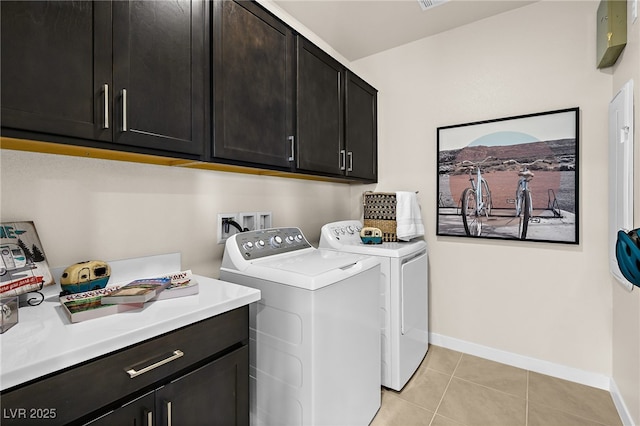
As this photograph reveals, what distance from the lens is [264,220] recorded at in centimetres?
210

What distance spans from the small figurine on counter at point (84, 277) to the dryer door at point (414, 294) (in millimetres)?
1600

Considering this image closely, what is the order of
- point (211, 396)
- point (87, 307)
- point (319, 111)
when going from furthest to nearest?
point (319, 111) < point (211, 396) < point (87, 307)

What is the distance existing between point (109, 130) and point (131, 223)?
531 millimetres

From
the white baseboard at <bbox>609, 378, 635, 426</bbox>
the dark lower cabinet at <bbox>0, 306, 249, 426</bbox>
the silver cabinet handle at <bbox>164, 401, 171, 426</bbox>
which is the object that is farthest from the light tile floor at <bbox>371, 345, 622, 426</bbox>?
the silver cabinet handle at <bbox>164, 401, 171, 426</bbox>

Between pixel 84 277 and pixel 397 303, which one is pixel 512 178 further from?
pixel 84 277

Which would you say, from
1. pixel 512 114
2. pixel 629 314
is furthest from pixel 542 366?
pixel 512 114

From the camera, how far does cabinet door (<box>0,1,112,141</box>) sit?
83 centimetres

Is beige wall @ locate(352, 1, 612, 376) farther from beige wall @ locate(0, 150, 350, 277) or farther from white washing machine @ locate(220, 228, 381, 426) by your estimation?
beige wall @ locate(0, 150, 350, 277)

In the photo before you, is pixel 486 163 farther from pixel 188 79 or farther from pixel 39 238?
pixel 39 238

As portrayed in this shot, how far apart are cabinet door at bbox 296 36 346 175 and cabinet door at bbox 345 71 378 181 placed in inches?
5.1

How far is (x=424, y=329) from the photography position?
2.39 m

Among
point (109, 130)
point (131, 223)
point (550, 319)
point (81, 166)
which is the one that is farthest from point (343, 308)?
point (550, 319)

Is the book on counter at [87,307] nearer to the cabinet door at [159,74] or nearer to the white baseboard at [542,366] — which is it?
the cabinet door at [159,74]

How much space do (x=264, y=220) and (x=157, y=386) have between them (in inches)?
50.1
